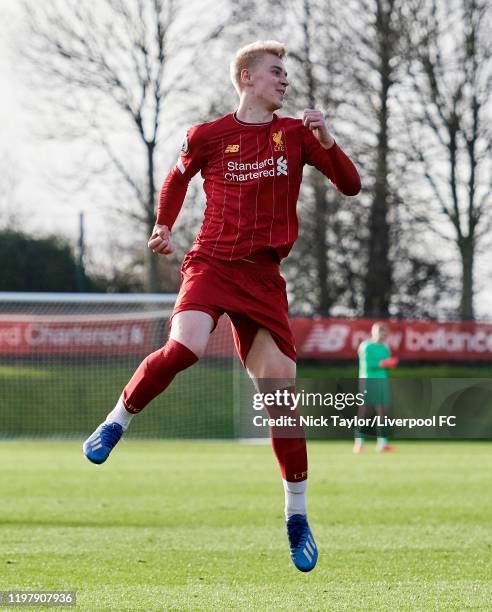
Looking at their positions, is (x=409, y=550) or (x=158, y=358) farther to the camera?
(x=409, y=550)

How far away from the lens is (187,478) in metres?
15.1

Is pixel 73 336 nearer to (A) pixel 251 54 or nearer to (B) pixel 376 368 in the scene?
(B) pixel 376 368

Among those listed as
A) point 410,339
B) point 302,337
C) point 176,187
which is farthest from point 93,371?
point 176,187

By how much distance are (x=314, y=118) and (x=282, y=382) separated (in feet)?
4.43

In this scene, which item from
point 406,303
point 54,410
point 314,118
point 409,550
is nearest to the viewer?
point 314,118

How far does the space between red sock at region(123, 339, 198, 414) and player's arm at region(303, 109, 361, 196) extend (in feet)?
3.80

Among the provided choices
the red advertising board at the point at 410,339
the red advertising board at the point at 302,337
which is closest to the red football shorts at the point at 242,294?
the red advertising board at the point at 302,337

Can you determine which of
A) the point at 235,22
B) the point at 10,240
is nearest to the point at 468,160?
the point at 235,22

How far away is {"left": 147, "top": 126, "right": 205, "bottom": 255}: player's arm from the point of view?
20.6 feet

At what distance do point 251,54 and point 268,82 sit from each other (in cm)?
19

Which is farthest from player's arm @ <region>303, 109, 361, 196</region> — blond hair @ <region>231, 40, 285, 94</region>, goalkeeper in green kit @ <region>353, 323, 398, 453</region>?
goalkeeper in green kit @ <region>353, 323, 398, 453</region>

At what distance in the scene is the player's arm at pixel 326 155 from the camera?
6031 mm

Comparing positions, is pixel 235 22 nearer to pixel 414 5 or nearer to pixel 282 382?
pixel 414 5

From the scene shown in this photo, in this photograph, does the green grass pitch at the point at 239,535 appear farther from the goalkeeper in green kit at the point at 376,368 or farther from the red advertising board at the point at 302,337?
the red advertising board at the point at 302,337
